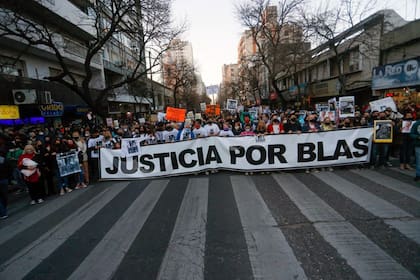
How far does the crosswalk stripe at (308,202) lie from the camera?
3.97m

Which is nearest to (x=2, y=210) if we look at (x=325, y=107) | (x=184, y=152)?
(x=184, y=152)

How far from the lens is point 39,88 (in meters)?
14.8

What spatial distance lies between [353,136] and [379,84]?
39.8 ft

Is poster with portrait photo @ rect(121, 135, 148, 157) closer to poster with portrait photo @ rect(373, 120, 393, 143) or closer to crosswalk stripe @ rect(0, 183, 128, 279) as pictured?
crosswalk stripe @ rect(0, 183, 128, 279)

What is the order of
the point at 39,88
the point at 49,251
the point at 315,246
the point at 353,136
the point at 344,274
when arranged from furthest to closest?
the point at 39,88, the point at 353,136, the point at 49,251, the point at 315,246, the point at 344,274

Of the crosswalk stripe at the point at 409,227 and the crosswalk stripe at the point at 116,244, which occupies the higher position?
the crosswalk stripe at the point at 409,227

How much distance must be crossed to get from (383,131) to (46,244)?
347 inches

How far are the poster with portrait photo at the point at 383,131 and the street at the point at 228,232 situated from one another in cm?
109

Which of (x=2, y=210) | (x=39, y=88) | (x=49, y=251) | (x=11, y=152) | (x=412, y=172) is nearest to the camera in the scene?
(x=49, y=251)

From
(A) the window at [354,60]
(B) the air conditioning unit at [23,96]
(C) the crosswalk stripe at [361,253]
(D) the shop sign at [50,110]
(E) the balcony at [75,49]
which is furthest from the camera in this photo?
(A) the window at [354,60]

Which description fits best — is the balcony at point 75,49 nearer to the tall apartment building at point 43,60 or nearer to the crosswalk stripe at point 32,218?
the tall apartment building at point 43,60

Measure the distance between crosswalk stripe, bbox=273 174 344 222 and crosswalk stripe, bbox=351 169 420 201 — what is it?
189 cm

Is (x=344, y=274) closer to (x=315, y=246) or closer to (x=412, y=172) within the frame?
(x=315, y=246)

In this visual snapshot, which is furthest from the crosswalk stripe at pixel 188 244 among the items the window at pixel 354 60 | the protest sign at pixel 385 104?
the window at pixel 354 60
